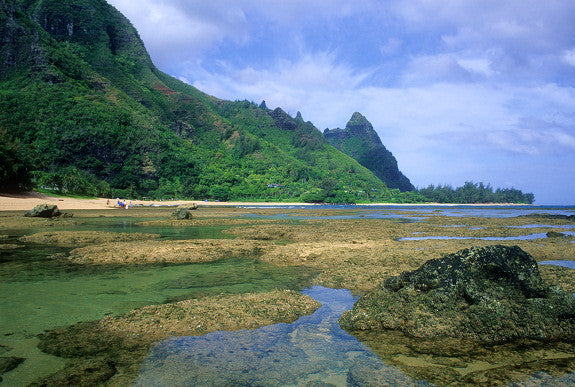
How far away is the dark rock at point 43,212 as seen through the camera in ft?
94.2

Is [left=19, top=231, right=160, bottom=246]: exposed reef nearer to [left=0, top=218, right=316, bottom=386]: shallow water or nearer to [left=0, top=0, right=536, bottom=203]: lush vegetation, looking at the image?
[left=0, top=218, right=316, bottom=386]: shallow water

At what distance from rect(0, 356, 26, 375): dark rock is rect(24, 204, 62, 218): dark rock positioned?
96.6 feet

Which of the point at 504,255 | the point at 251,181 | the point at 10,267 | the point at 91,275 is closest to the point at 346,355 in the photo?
the point at 504,255

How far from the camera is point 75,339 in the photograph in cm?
622

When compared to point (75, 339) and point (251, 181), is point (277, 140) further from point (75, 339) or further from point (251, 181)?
point (75, 339)

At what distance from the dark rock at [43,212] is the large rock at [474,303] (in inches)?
1267

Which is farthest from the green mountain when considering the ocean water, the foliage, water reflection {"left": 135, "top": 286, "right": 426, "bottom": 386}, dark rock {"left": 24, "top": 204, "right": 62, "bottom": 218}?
water reflection {"left": 135, "top": 286, "right": 426, "bottom": 386}

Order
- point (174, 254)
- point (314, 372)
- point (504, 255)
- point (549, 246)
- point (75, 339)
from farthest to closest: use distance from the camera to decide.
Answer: point (549, 246)
point (174, 254)
point (504, 255)
point (75, 339)
point (314, 372)

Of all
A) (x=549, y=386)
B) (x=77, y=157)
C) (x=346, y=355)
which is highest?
(x=77, y=157)

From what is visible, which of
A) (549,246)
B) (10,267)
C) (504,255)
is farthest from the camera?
(549,246)

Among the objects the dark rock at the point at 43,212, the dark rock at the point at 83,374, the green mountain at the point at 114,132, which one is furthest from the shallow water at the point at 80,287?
the green mountain at the point at 114,132

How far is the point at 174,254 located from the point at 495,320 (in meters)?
12.6

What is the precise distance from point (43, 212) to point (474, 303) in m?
34.6

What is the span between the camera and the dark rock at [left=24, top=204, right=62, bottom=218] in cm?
2871
